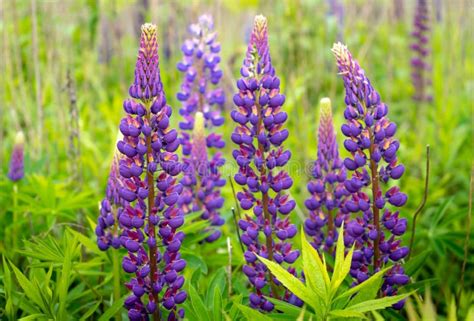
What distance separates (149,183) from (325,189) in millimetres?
701

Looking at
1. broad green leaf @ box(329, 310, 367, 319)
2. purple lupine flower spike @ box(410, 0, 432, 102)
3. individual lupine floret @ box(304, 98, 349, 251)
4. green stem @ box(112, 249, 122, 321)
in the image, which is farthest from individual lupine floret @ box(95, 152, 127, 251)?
purple lupine flower spike @ box(410, 0, 432, 102)

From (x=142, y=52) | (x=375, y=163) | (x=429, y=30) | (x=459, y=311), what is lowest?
(x=459, y=311)

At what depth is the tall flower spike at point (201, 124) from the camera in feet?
8.25

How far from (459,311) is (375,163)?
701 millimetres

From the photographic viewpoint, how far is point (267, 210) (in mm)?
1979

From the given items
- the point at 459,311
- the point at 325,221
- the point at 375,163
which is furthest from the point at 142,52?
the point at 459,311

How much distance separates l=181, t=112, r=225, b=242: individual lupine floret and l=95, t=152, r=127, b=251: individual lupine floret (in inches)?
14.7

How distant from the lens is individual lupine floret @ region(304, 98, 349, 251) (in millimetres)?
2186

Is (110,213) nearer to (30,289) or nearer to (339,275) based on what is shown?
(30,289)

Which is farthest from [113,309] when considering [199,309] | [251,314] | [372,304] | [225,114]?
[225,114]

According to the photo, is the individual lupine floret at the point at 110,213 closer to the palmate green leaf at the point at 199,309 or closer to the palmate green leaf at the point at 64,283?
the palmate green leaf at the point at 64,283

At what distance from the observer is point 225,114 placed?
16.2 ft

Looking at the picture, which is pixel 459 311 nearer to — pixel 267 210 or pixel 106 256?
pixel 267 210

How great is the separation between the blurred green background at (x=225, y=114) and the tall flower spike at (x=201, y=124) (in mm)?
202
